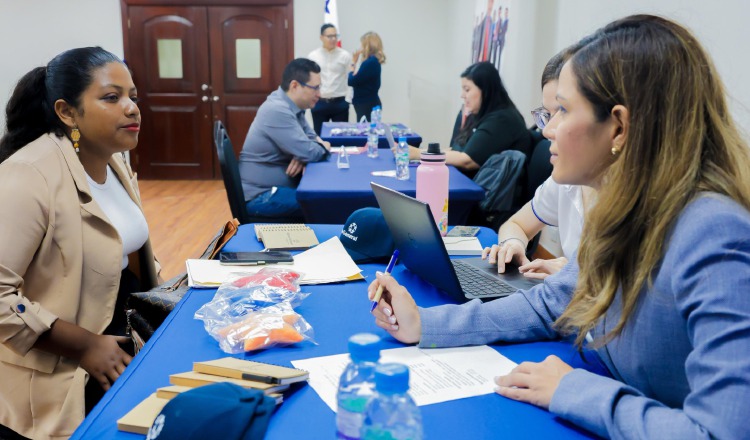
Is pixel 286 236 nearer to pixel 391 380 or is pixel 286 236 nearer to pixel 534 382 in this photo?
pixel 534 382

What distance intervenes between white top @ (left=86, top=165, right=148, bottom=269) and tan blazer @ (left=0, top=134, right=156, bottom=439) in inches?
5.1

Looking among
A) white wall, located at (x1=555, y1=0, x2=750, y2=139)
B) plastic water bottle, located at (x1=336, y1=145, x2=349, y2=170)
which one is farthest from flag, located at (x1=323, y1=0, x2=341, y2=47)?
white wall, located at (x1=555, y1=0, x2=750, y2=139)

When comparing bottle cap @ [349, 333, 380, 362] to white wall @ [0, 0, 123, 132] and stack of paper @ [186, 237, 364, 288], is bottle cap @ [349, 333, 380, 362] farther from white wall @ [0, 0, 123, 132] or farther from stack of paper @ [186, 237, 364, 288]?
white wall @ [0, 0, 123, 132]

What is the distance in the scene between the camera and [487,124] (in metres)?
3.49

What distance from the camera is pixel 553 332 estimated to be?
3.78 ft

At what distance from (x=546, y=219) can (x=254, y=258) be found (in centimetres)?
95

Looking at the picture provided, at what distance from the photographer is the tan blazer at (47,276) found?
1417 mm

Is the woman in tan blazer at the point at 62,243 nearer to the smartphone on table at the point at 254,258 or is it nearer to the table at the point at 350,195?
the smartphone on table at the point at 254,258

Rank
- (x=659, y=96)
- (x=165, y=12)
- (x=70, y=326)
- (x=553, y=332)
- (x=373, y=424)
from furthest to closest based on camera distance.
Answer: (x=165, y=12) < (x=70, y=326) < (x=553, y=332) < (x=659, y=96) < (x=373, y=424)

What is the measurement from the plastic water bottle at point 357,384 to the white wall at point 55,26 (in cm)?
714

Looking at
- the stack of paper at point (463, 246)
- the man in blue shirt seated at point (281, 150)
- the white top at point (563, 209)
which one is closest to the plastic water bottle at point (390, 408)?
the stack of paper at point (463, 246)

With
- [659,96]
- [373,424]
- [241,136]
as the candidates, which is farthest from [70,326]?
[241,136]

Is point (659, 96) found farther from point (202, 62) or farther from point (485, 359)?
point (202, 62)

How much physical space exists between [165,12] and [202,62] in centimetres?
66
